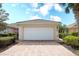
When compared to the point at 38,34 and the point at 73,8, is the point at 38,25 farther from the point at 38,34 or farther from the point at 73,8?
the point at 73,8

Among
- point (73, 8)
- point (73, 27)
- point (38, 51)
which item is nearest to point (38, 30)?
point (73, 27)

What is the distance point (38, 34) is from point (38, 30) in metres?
0.54

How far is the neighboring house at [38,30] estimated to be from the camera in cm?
2541

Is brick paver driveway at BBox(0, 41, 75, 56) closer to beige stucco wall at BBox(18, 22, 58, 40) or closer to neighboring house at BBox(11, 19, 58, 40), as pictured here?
neighboring house at BBox(11, 19, 58, 40)

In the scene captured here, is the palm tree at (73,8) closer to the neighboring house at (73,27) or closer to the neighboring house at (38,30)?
the neighboring house at (73,27)

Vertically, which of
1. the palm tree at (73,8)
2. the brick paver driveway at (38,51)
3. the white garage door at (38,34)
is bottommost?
the brick paver driveway at (38,51)

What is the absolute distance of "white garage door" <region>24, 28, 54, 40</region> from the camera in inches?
996

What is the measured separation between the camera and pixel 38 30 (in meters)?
25.5

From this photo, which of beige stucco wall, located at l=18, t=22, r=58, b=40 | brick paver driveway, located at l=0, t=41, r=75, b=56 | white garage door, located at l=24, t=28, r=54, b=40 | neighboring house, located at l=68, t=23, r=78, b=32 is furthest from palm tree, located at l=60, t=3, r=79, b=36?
beige stucco wall, located at l=18, t=22, r=58, b=40

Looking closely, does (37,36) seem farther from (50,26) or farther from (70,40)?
(70,40)

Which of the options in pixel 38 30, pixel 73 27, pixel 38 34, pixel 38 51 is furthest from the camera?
pixel 73 27

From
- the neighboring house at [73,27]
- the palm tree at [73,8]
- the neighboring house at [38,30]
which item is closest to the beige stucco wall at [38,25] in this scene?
the neighboring house at [38,30]

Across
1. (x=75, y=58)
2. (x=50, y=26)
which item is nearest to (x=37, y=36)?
(x=50, y=26)

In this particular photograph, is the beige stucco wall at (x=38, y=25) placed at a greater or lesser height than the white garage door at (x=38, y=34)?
greater
